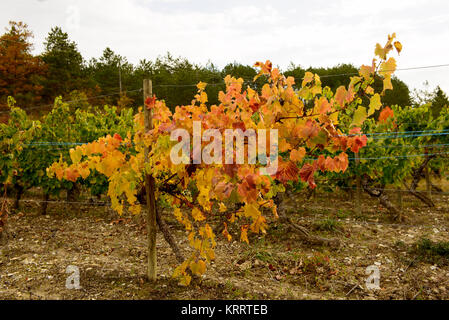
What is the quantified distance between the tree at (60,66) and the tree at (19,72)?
62 centimetres

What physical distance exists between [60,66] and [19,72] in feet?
9.35

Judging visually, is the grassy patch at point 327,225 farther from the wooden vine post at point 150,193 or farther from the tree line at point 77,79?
the tree line at point 77,79

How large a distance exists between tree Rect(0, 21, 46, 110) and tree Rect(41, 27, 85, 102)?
0.62m

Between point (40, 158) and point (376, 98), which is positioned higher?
point (376, 98)

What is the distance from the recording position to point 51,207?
794 cm

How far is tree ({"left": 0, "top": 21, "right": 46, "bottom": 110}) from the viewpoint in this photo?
1895cm

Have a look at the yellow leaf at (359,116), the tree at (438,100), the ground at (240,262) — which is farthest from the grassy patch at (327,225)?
the tree at (438,100)

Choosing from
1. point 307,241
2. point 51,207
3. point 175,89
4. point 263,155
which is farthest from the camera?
point 175,89

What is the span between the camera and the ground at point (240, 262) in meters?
3.28

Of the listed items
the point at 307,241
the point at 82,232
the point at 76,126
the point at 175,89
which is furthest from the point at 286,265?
the point at 175,89

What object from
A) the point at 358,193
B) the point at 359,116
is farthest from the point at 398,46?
the point at 358,193

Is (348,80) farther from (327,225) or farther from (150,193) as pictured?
(150,193)

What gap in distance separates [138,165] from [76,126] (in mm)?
5248
